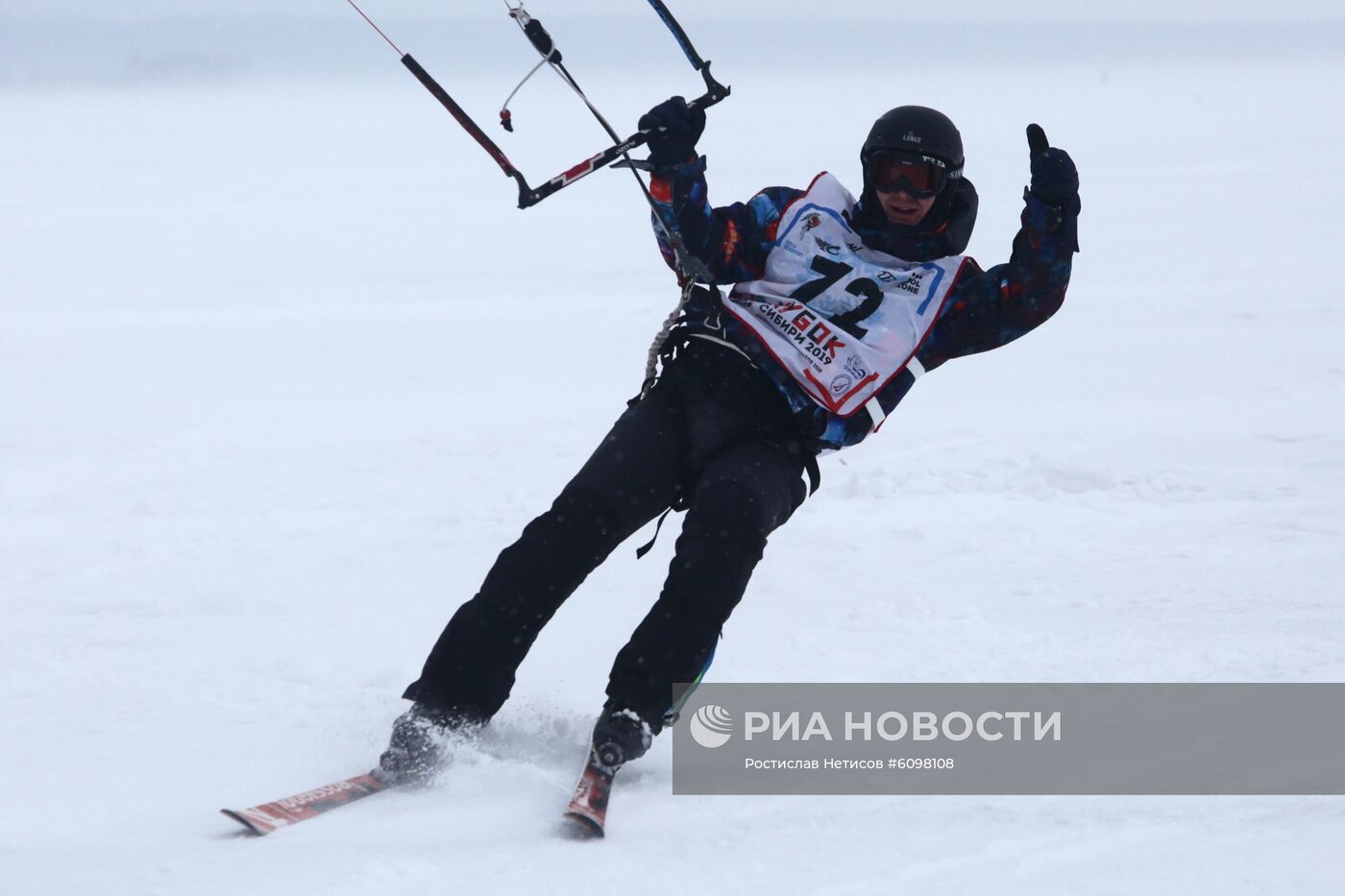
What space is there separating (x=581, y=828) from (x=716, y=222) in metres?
1.39

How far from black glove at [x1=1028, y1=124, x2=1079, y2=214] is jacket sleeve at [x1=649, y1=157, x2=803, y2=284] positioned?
559mm

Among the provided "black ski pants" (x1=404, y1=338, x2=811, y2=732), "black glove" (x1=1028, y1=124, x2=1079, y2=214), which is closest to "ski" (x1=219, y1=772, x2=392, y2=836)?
"black ski pants" (x1=404, y1=338, x2=811, y2=732)

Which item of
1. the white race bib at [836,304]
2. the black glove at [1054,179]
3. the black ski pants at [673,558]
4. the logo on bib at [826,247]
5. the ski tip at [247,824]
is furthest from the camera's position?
the logo on bib at [826,247]

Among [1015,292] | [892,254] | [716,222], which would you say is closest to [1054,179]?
[1015,292]

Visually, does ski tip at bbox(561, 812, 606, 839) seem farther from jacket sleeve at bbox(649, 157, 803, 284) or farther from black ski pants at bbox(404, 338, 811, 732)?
jacket sleeve at bbox(649, 157, 803, 284)

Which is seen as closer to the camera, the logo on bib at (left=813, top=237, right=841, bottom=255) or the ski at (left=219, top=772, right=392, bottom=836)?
the ski at (left=219, top=772, right=392, bottom=836)

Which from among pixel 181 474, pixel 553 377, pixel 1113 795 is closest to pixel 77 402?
pixel 181 474

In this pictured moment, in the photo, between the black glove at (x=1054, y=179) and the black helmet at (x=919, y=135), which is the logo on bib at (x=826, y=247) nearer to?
the black helmet at (x=919, y=135)

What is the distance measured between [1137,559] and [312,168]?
16350 millimetres

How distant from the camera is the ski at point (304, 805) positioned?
2.28m

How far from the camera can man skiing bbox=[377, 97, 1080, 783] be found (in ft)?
8.55

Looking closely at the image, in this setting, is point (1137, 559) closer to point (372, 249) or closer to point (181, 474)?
point (181, 474)

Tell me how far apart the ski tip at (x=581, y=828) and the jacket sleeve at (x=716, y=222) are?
1267mm

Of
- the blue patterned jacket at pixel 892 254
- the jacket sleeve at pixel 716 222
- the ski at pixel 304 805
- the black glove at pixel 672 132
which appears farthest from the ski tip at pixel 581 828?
the black glove at pixel 672 132
